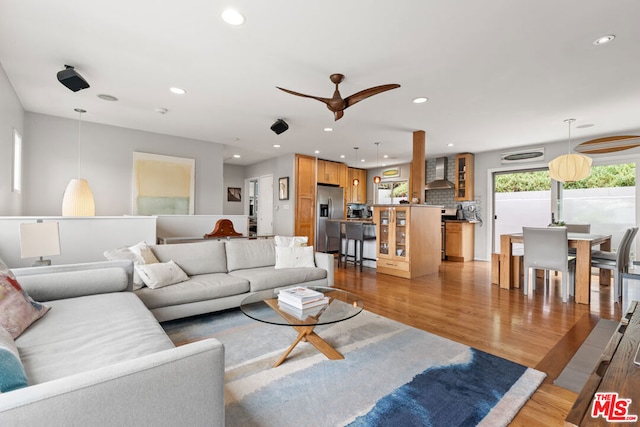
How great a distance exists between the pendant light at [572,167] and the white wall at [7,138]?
6837mm

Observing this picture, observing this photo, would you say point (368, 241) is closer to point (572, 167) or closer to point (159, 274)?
point (572, 167)

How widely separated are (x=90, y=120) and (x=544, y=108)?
6.65 m

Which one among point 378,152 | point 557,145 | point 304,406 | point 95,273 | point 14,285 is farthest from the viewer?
point 378,152

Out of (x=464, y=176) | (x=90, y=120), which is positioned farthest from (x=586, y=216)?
(x=90, y=120)

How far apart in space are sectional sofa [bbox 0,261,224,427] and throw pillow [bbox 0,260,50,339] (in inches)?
1.9

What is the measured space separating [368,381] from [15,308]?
1995 mm

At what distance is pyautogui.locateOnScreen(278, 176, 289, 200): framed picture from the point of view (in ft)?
23.9

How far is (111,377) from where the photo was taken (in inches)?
32.8

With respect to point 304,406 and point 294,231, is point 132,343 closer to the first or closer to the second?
point 304,406

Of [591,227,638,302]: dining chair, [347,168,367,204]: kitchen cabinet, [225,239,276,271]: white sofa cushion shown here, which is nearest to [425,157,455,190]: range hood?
[347,168,367,204]: kitchen cabinet

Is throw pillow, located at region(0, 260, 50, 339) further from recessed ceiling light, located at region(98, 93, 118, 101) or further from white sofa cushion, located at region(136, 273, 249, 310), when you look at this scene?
recessed ceiling light, located at region(98, 93, 118, 101)

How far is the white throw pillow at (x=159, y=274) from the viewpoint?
8.60 feet

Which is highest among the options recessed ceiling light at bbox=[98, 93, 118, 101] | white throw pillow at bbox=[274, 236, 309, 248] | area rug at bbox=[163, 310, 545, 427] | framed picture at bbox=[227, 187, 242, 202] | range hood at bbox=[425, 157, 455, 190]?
recessed ceiling light at bbox=[98, 93, 118, 101]

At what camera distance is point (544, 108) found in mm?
3924
